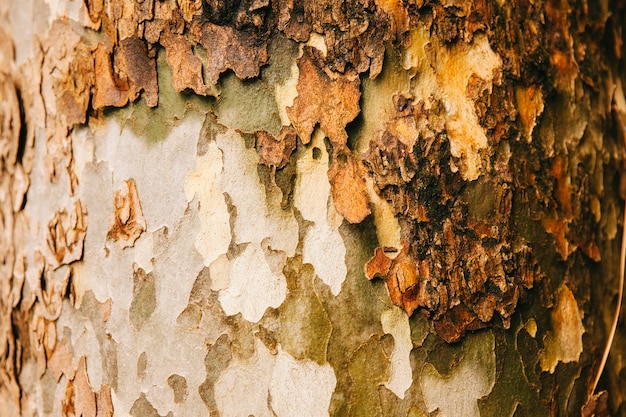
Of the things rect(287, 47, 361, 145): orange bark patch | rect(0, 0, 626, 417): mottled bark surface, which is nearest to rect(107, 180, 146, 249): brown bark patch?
rect(0, 0, 626, 417): mottled bark surface

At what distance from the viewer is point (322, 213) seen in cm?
80

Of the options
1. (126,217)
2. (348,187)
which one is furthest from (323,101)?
(126,217)

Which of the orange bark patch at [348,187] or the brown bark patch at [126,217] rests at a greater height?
the orange bark patch at [348,187]

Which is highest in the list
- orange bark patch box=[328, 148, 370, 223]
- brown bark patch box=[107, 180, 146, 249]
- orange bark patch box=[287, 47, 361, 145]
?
orange bark patch box=[287, 47, 361, 145]

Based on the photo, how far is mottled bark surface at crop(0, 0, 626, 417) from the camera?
0.79m

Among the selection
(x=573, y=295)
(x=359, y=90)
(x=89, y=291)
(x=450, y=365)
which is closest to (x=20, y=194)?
(x=89, y=291)

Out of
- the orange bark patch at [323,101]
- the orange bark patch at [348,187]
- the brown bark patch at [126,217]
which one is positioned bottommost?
the brown bark patch at [126,217]

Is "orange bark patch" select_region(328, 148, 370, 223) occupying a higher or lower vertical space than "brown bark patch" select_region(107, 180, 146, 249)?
higher

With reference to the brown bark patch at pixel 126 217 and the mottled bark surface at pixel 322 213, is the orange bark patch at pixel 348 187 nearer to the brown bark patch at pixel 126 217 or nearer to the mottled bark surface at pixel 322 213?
the mottled bark surface at pixel 322 213

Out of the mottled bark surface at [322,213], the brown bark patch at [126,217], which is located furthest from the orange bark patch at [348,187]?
the brown bark patch at [126,217]

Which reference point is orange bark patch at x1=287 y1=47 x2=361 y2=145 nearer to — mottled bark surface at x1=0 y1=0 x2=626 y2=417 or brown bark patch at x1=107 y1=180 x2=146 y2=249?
mottled bark surface at x1=0 y1=0 x2=626 y2=417

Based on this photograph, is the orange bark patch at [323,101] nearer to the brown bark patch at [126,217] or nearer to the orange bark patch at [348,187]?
the orange bark patch at [348,187]

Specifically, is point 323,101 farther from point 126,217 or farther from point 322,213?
point 126,217

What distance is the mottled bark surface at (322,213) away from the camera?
0.79 metres
